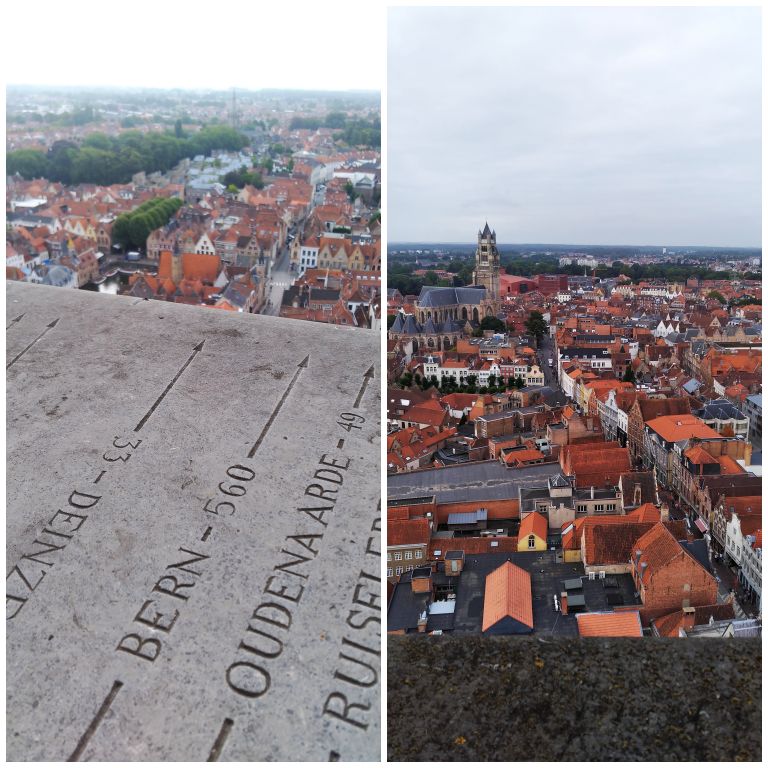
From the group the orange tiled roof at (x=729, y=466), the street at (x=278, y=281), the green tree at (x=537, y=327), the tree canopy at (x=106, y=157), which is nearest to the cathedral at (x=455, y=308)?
the green tree at (x=537, y=327)

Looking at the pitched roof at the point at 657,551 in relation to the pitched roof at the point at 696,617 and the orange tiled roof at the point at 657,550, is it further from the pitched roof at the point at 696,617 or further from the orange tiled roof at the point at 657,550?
the pitched roof at the point at 696,617

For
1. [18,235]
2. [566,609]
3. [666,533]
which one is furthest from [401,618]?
[18,235]

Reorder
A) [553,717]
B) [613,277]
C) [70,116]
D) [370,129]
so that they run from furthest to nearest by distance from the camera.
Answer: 1. [370,129]
2. [70,116]
3. [613,277]
4. [553,717]

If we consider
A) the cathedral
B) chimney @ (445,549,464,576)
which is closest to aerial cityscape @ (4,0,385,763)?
chimney @ (445,549,464,576)

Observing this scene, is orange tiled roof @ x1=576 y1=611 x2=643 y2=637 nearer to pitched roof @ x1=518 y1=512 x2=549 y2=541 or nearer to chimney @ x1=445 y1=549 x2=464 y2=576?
chimney @ x1=445 y1=549 x2=464 y2=576

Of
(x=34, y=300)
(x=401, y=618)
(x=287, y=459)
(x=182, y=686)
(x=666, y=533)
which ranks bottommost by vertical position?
(x=401, y=618)

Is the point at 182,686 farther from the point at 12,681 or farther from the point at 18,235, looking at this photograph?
the point at 18,235

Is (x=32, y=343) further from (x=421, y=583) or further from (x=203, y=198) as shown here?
(x=203, y=198)
